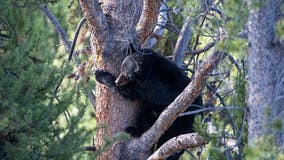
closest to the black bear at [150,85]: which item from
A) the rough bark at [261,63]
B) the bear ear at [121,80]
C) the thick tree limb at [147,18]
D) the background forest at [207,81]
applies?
the bear ear at [121,80]

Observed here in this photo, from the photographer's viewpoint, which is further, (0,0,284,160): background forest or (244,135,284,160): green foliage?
(0,0,284,160): background forest

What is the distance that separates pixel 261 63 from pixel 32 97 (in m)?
1.98

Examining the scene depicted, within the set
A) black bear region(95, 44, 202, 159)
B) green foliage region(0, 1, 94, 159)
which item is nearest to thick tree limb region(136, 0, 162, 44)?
Result: black bear region(95, 44, 202, 159)

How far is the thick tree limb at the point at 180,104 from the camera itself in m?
4.68

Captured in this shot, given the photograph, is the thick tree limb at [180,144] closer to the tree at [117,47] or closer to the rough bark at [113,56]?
the tree at [117,47]

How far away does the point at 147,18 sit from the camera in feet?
19.7

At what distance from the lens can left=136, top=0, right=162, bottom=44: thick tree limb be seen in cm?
591

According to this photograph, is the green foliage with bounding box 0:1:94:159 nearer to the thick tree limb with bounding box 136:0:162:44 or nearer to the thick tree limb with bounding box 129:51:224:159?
the thick tree limb with bounding box 129:51:224:159

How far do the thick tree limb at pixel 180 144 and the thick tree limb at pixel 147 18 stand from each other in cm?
114

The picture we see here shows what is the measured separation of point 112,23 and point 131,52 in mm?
291

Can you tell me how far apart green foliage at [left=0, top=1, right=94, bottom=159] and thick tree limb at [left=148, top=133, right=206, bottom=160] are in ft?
1.82

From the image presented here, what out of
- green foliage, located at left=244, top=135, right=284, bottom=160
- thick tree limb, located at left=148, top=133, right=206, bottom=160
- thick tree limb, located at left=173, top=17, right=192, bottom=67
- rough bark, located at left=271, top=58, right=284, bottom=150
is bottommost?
thick tree limb, located at left=148, top=133, right=206, bottom=160

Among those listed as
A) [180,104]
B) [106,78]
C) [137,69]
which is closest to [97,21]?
[106,78]

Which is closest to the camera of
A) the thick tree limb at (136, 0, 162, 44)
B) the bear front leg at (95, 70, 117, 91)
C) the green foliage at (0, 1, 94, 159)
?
the green foliage at (0, 1, 94, 159)
